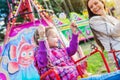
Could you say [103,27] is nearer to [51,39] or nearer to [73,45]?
[73,45]

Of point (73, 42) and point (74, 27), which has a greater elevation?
point (74, 27)

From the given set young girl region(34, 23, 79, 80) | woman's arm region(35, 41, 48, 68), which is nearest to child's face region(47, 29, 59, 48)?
young girl region(34, 23, 79, 80)

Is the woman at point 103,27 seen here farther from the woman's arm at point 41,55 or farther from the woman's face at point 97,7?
the woman's arm at point 41,55

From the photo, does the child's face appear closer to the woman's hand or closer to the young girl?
the young girl

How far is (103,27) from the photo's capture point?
279 centimetres

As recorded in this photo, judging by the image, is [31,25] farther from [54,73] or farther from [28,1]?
[54,73]

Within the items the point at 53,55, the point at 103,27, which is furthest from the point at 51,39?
the point at 103,27

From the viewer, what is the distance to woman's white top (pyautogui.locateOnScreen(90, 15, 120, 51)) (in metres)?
2.75

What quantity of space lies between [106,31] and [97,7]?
0.72ft

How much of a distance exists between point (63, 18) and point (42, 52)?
6717mm

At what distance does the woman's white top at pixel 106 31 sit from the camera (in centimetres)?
275

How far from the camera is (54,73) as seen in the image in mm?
2514

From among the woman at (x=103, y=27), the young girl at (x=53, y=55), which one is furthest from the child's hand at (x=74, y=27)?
the woman at (x=103, y=27)

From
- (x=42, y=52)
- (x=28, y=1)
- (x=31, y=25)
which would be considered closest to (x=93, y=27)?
(x=42, y=52)
